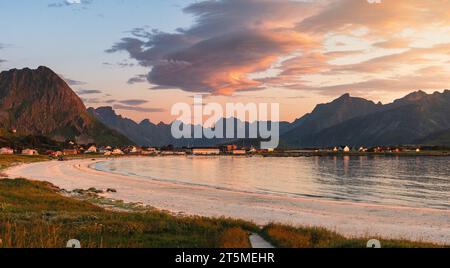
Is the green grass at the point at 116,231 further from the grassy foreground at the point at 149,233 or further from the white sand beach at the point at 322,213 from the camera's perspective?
the white sand beach at the point at 322,213

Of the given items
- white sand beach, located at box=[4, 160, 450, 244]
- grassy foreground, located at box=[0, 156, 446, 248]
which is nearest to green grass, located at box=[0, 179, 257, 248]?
grassy foreground, located at box=[0, 156, 446, 248]

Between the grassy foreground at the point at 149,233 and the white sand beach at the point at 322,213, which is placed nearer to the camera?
the grassy foreground at the point at 149,233

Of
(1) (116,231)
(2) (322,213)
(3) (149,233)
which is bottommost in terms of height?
(2) (322,213)

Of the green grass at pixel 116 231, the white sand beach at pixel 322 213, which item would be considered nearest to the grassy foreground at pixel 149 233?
the green grass at pixel 116 231

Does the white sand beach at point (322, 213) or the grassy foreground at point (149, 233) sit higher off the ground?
the grassy foreground at point (149, 233)

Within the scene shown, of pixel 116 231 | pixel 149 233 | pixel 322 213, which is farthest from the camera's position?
pixel 322 213

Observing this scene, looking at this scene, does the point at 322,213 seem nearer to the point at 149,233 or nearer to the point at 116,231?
the point at 149,233

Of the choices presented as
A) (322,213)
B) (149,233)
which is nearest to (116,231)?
(149,233)

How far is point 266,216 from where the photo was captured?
154 feet

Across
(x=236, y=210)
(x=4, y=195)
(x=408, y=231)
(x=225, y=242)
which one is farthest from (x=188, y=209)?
(x=225, y=242)

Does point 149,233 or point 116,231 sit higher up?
point 116,231

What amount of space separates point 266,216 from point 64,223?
941 inches

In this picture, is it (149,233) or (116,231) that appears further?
(149,233)

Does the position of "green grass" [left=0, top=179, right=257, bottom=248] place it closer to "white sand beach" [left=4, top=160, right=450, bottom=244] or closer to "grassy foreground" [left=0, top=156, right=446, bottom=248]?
"grassy foreground" [left=0, top=156, right=446, bottom=248]
